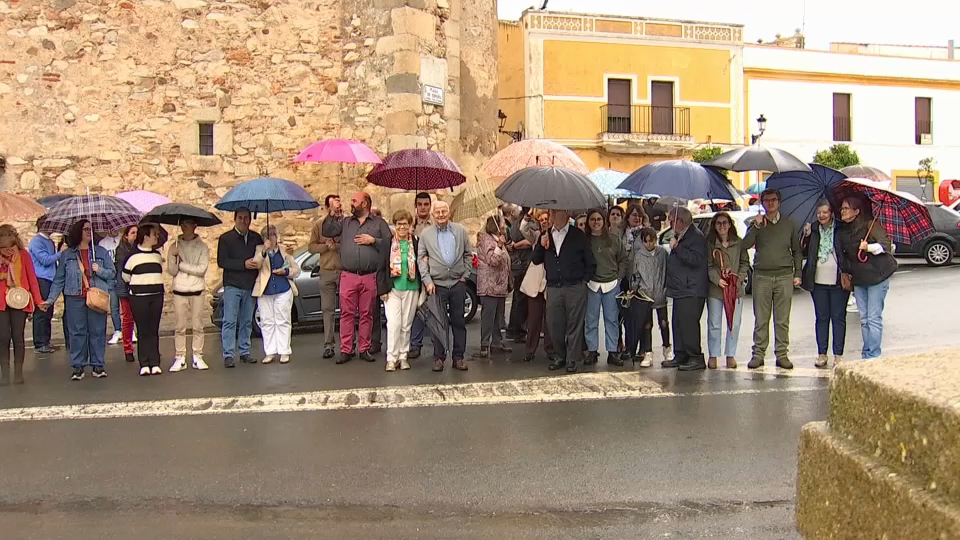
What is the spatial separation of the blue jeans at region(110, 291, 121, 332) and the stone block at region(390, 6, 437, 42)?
20.2ft

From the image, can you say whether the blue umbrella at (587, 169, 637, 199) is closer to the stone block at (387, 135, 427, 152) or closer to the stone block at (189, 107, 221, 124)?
the stone block at (387, 135, 427, 152)

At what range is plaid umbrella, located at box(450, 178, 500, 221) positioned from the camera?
35.7ft

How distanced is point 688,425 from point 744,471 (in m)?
1.08

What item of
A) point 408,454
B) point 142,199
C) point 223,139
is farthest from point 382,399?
point 223,139

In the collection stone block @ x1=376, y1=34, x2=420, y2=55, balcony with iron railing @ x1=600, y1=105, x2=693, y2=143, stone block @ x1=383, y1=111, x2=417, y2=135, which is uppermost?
balcony with iron railing @ x1=600, y1=105, x2=693, y2=143

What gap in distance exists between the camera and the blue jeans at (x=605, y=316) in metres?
8.88

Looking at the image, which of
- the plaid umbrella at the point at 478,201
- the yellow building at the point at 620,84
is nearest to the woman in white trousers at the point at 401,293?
the plaid umbrella at the point at 478,201

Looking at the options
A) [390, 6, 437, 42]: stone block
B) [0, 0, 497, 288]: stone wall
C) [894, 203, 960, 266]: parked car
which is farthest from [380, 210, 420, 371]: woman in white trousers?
[894, 203, 960, 266]: parked car

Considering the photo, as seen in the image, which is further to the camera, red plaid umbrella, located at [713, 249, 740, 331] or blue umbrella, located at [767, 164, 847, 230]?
red plaid umbrella, located at [713, 249, 740, 331]

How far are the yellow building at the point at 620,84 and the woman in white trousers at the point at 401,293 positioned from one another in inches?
804

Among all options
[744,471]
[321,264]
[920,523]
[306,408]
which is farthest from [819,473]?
[321,264]

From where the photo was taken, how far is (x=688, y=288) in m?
8.46

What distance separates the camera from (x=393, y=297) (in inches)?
350

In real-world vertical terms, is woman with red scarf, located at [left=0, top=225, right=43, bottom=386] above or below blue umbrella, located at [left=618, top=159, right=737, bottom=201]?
below
